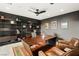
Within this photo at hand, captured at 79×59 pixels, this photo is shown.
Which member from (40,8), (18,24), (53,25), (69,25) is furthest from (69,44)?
(18,24)

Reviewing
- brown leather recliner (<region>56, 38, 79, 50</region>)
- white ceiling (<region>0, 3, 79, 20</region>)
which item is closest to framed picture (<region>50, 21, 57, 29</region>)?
white ceiling (<region>0, 3, 79, 20</region>)

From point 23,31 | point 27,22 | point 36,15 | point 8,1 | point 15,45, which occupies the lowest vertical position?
point 15,45

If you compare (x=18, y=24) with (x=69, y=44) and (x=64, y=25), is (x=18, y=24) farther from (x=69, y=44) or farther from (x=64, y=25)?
(x=69, y=44)

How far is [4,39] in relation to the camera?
1.98 m

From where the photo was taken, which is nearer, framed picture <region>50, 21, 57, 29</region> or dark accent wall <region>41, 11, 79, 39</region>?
dark accent wall <region>41, 11, 79, 39</region>

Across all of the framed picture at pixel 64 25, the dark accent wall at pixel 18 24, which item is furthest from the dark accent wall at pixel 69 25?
the dark accent wall at pixel 18 24

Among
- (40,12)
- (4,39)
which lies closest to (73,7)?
(40,12)

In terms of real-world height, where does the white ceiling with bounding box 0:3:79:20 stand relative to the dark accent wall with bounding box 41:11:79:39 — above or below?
above

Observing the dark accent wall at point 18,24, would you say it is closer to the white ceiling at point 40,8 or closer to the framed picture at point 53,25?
the white ceiling at point 40,8

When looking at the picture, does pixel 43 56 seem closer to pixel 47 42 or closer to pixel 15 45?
pixel 47 42

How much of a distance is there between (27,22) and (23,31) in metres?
0.21

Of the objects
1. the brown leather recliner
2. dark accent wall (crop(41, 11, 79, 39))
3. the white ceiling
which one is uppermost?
the white ceiling

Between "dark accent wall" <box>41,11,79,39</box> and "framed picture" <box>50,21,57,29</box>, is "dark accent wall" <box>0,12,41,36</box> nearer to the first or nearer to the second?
"framed picture" <box>50,21,57,29</box>


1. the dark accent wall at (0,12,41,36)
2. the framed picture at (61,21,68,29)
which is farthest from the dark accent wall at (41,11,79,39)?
the dark accent wall at (0,12,41,36)
